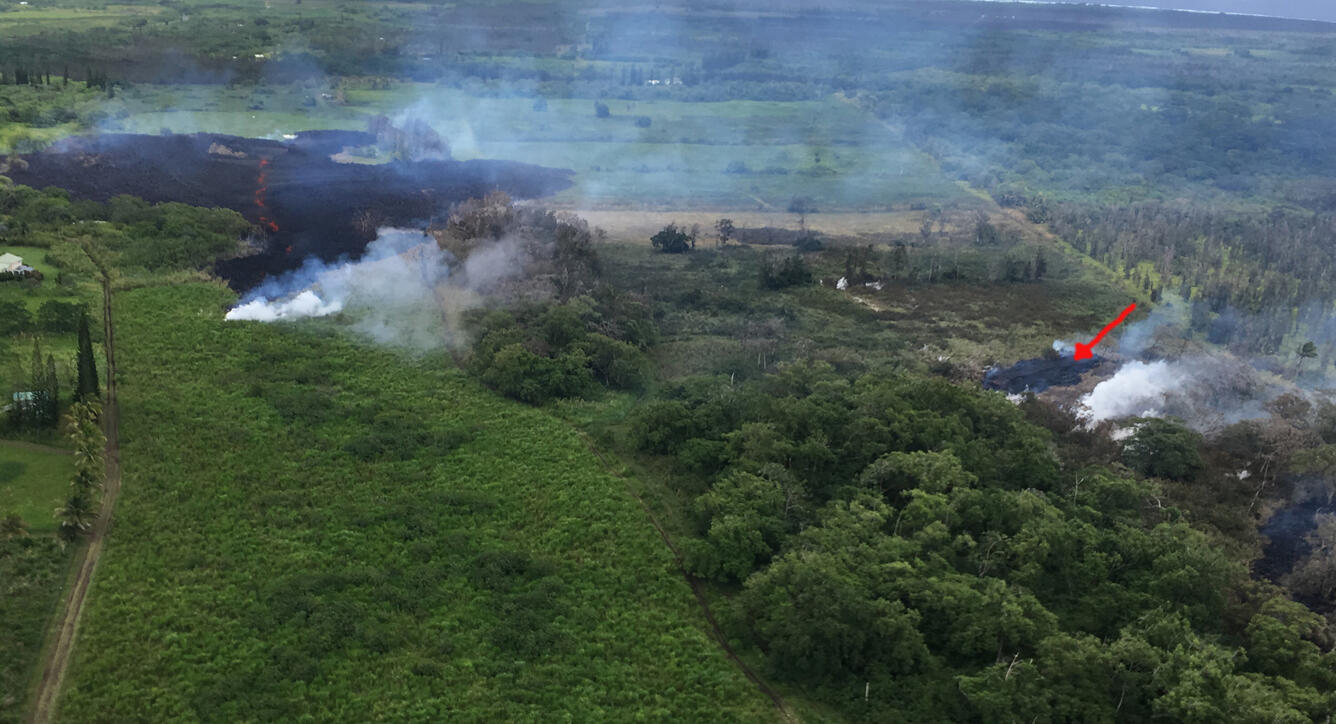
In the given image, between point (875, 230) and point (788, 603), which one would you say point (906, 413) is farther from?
point (875, 230)

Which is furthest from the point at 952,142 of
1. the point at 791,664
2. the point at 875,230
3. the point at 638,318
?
the point at 791,664

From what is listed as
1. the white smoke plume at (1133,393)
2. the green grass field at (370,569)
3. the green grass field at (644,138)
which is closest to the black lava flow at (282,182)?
the green grass field at (644,138)

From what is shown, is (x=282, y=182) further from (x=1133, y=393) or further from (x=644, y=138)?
(x=1133, y=393)

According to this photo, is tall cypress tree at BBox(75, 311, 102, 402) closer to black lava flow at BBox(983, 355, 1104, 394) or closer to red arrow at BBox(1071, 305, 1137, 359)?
black lava flow at BBox(983, 355, 1104, 394)

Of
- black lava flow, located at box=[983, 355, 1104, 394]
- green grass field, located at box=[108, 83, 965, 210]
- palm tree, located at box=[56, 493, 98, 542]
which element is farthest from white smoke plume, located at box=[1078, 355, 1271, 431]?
palm tree, located at box=[56, 493, 98, 542]

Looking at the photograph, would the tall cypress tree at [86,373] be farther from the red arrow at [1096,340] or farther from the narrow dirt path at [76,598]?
the red arrow at [1096,340]
